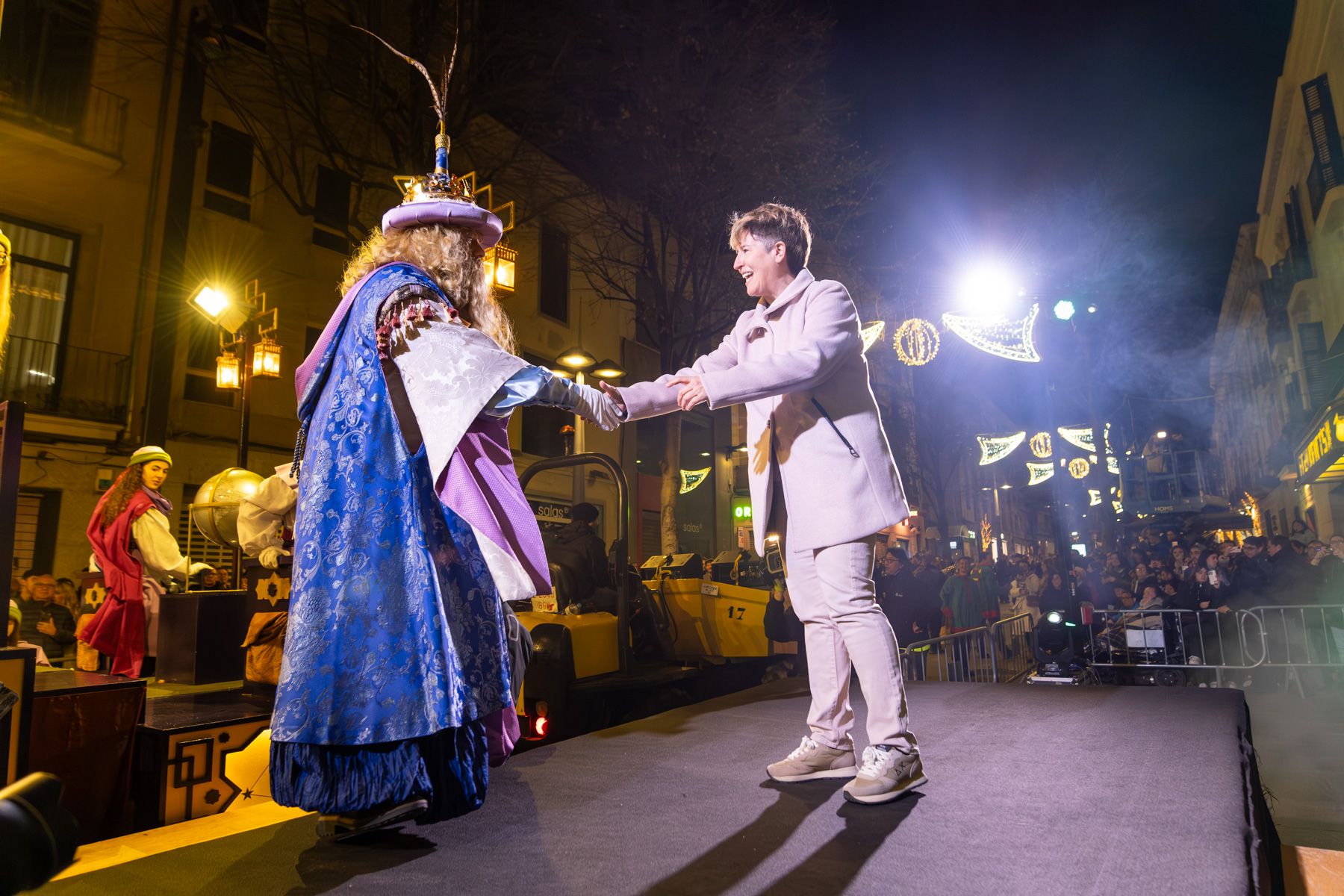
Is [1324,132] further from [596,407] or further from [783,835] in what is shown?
[783,835]

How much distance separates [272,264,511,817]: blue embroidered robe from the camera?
205 cm

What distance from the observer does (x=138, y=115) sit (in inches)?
535

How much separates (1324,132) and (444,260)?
20.0 m

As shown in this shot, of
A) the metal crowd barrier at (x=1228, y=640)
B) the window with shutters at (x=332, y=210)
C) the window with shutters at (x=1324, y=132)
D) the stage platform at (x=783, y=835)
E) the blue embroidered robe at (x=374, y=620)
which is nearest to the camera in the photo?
the stage platform at (x=783, y=835)

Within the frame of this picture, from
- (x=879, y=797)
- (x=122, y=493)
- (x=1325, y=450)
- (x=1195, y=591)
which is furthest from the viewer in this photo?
(x=1325, y=450)

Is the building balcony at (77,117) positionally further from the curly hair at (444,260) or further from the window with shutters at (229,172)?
the curly hair at (444,260)

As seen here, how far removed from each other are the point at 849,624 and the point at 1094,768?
1049mm

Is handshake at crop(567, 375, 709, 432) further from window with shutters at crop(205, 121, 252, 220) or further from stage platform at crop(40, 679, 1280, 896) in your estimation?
window with shutters at crop(205, 121, 252, 220)

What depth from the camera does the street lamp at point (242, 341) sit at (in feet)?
31.1

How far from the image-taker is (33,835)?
74cm

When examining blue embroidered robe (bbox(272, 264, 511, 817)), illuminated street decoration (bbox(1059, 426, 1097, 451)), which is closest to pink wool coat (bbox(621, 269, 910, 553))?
blue embroidered robe (bbox(272, 264, 511, 817))

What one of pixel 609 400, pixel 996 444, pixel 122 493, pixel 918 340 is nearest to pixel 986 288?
pixel 918 340

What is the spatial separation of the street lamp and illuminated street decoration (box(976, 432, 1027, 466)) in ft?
64.3

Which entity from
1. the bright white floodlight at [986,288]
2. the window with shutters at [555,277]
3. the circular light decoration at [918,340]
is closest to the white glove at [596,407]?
the bright white floodlight at [986,288]
